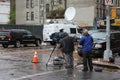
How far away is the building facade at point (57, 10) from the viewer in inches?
2865

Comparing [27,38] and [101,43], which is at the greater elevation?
[101,43]

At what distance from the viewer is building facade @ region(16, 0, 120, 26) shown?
72.8m

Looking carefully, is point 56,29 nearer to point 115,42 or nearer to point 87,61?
point 115,42

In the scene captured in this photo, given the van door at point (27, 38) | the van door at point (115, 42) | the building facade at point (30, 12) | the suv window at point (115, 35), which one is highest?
the building facade at point (30, 12)

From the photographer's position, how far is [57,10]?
251 feet

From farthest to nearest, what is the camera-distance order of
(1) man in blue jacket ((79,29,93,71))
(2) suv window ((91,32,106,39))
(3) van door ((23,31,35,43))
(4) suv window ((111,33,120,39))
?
(3) van door ((23,31,35,43))
(4) suv window ((111,33,120,39))
(2) suv window ((91,32,106,39))
(1) man in blue jacket ((79,29,93,71))

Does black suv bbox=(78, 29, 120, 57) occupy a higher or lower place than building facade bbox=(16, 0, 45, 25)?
lower

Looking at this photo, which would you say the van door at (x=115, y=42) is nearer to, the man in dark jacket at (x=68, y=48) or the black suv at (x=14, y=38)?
the man in dark jacket at (x=68, y=48)

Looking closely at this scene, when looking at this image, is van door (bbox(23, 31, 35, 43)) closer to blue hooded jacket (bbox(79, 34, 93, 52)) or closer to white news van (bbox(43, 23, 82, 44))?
white news van (bbox(43, 23, 82, 44))

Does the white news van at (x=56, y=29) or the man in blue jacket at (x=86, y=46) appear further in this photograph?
the white news van at (x=56, y=29)

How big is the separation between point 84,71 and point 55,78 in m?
2.52

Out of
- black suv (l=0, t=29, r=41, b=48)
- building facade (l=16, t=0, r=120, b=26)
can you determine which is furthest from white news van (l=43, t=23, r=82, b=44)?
building facade (l=16, t=0, r=120, b=26)

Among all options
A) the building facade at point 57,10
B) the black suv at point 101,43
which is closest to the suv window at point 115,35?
the black suv at point 101,43

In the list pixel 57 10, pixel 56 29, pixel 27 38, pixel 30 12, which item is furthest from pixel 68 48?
pixel 30 12
